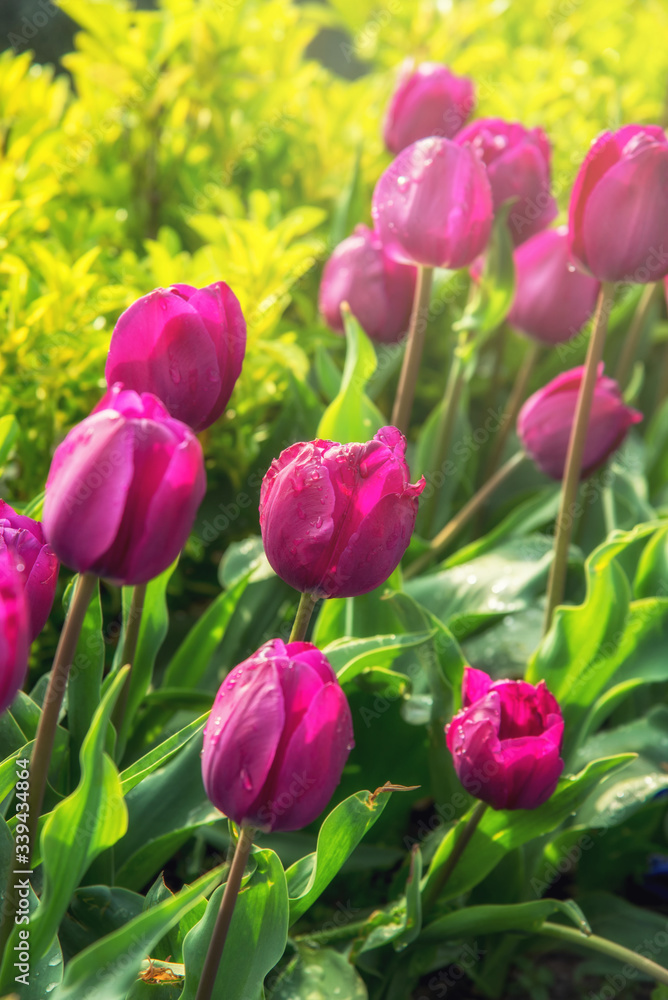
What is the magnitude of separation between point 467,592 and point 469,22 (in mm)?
1088

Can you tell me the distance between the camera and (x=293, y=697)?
0.52m

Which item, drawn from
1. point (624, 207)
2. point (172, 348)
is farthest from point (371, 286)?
point (172, 348)

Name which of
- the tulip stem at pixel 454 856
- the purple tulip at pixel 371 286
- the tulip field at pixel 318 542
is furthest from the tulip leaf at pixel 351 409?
the tulip stem at pixel 454 856

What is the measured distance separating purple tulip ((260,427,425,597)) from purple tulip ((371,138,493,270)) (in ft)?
1.11

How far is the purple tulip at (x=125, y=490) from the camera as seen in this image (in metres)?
0.46

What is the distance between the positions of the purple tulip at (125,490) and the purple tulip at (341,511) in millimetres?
109

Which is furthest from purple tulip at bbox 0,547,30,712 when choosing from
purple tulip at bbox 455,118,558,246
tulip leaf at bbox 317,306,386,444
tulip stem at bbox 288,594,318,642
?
purple tulip at bbox 455,118,558,246

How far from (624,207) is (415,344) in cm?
25

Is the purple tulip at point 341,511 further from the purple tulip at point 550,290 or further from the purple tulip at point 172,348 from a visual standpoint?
the purple tulip at point 550,290

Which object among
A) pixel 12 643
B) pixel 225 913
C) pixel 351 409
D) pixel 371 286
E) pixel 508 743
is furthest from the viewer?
pixel 371 286

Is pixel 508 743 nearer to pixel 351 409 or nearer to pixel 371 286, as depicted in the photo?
pixel 351 409

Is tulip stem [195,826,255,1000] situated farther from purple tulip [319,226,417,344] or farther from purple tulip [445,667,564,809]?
purple tulip [319,226,417,344]

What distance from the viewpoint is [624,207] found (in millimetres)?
793

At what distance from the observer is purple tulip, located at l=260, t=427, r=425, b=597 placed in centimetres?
58
